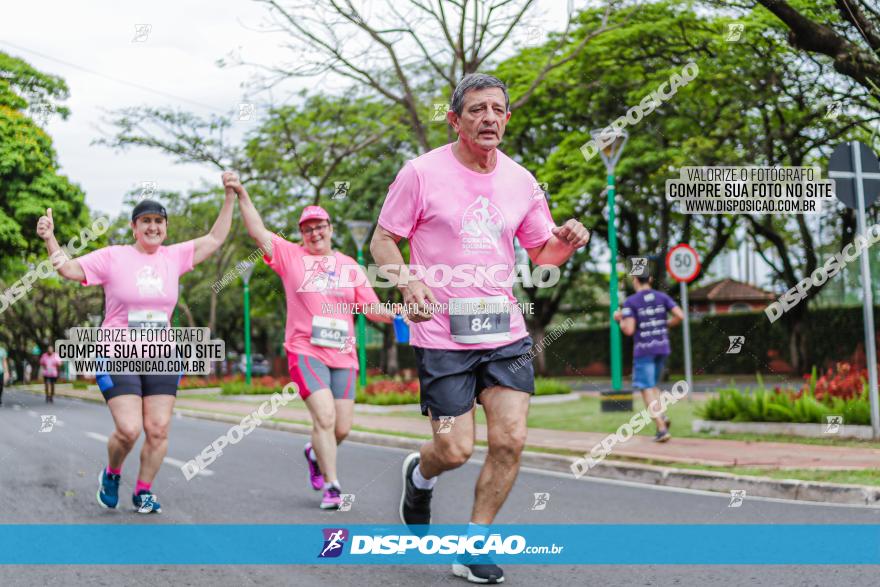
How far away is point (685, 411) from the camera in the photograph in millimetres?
13852

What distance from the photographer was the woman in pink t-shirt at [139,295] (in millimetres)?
5895

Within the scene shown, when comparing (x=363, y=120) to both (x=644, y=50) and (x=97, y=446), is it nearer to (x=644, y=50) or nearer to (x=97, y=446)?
(x=644, y=50)

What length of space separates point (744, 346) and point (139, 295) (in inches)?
1049

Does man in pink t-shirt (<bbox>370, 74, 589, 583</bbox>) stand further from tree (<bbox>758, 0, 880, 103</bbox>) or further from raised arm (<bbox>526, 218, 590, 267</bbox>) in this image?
tree (<bbox>758, 0, 880, 103</bbox>)

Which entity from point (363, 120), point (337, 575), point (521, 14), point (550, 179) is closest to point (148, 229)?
point (337, 575)

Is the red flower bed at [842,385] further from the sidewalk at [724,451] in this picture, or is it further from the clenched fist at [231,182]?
the clenched fist at [231,182]

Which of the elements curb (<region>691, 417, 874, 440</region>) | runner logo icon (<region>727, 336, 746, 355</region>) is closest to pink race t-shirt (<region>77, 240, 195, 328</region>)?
runner logo icon (<region>727, 336, 746, 355</region>)

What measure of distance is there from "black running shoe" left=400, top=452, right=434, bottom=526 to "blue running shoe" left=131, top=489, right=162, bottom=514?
2374 mm

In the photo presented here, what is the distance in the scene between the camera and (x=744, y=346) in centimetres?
3002

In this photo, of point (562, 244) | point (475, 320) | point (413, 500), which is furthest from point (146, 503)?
point (562, 244)

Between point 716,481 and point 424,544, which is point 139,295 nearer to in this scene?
point 424,544

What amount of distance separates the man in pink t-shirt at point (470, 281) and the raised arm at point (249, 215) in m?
1.80

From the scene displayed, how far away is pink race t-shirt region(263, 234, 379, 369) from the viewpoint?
6547 mm

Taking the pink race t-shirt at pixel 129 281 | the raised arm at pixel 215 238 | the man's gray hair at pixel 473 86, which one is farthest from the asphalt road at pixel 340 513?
the man's gray hair at pixel 473 86
